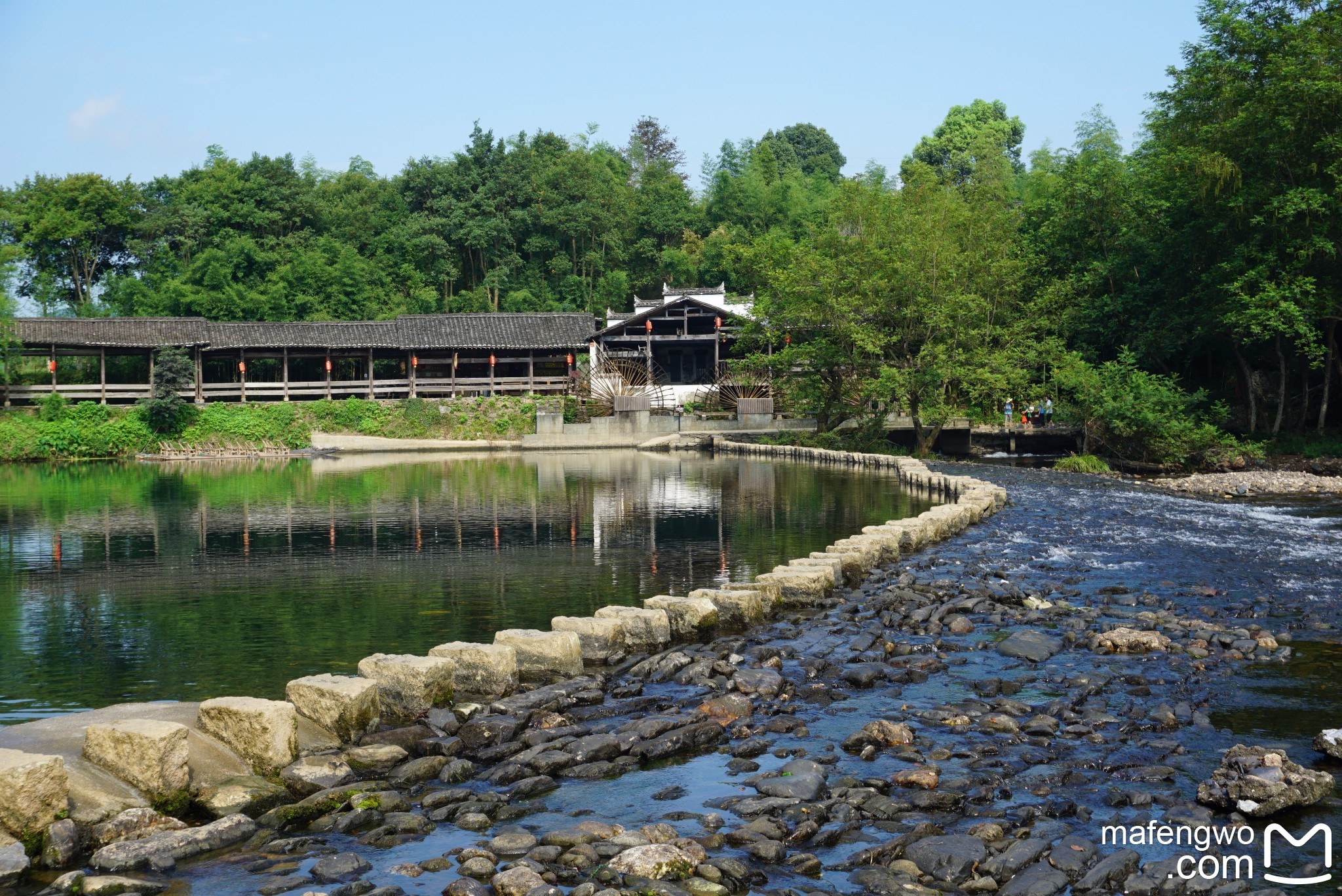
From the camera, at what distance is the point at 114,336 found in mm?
42562

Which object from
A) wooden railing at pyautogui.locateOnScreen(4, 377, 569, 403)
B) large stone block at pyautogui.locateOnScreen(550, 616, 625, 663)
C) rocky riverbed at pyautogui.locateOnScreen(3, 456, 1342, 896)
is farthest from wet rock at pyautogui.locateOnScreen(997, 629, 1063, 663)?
wooden railing at pyautogui.locateOnScreen(4, 377, 569, 403)

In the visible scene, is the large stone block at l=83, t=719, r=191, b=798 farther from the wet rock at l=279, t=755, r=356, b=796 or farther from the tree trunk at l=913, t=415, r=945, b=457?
the tree trunk at l=913, t=415, r=945, b=457

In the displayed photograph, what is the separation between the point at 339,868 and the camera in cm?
536

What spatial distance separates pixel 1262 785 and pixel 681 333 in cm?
4163

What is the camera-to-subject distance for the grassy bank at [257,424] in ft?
127

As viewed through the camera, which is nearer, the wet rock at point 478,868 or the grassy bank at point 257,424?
the wet rock at point 478,868

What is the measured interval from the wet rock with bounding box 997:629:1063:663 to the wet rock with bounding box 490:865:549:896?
5431 millimetres

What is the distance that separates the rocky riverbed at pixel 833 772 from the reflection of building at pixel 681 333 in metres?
35.7

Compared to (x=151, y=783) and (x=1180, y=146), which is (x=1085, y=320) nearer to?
(x=1180, y=146)

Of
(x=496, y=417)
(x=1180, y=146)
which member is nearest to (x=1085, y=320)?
(x=1180, y=146)

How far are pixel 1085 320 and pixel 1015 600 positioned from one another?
26.3 meters

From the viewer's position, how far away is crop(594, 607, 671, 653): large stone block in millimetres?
9586

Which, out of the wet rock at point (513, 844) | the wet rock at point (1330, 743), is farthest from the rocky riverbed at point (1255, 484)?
the wet rock at point (513, 844)

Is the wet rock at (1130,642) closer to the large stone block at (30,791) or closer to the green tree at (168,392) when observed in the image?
the large stone block at (30,791)
